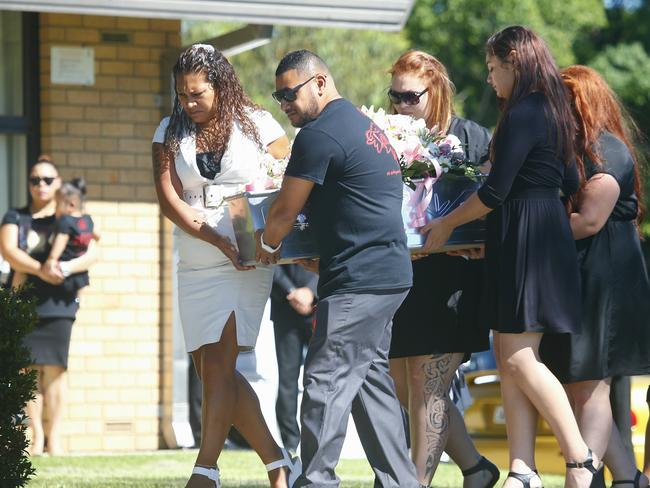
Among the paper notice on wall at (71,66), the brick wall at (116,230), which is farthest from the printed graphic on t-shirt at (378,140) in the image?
the paper notice on wall at (71,66)

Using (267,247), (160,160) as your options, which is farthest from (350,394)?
(160,160)

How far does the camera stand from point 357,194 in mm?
5133

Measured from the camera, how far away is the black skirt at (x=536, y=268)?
5453 millimetres

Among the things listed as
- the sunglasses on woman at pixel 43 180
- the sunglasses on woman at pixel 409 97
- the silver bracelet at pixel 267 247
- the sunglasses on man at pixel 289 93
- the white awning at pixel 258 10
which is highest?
the white awning at pixel 258 10

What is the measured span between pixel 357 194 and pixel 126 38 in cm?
577

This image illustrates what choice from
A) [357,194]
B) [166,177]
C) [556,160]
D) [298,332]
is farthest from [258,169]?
[298,332]

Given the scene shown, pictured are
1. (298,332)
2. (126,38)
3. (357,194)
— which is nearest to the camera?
(357,194)

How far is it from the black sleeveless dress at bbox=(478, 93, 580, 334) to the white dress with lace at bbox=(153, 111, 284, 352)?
3.70 feet

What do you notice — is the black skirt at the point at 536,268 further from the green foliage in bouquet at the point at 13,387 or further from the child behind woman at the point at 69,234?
the child behind woman at the point at 69,234

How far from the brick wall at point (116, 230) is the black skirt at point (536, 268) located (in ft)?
17.5

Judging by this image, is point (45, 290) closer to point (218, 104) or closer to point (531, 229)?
point (218, 104)

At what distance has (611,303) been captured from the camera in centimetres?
585

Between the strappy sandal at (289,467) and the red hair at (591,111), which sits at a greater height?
the red hair at (591,111)

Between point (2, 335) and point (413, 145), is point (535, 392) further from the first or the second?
point (2, 335)
